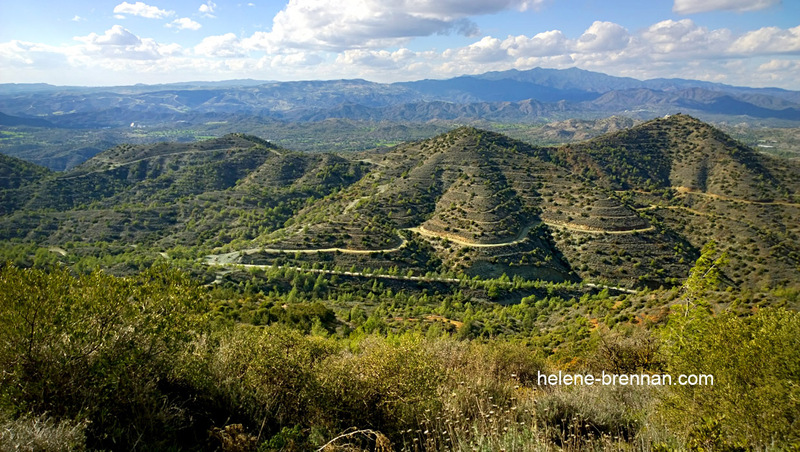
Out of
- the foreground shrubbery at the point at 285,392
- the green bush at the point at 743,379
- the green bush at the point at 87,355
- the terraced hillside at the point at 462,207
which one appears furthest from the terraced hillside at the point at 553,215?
the green bush at the point at 87,355

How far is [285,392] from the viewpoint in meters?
11.0

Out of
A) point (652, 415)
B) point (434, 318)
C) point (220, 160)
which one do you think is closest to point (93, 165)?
point (220, 160)

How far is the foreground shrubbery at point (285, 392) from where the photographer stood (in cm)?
826

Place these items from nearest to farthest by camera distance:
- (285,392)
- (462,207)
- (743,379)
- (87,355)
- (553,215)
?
(87,355) < (743,379) < (285,392) < (553,215) < (462,207)

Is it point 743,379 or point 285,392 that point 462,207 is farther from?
point 285,392

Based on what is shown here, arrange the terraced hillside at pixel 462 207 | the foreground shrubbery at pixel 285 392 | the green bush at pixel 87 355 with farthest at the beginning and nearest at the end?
the terraced hillside at pixel 462 207, the green bush at pixel 87 355, the foreground shrubbery at pixel 285 392

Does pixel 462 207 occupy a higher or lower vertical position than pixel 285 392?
lower

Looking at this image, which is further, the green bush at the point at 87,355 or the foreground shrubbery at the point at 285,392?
the green bush at the point at 87,355

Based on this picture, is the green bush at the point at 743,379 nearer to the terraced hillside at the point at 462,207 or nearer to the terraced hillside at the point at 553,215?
the terraced hillside at the point at 462,207

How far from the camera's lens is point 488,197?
77562 millimetres

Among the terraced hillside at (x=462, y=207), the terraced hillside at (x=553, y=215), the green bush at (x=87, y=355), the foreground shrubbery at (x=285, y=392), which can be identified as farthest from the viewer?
the terraced hillside at (x=462, y=207)

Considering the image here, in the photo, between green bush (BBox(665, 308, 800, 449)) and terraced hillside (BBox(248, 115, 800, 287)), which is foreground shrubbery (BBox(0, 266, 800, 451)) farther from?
terraced hillside (BBox(248, 115, 800, 287))

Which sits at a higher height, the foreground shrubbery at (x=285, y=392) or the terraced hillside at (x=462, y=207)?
the foreground shrubbery at (x=285, y=392)

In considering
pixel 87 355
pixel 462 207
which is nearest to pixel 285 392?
pixel 87 355
